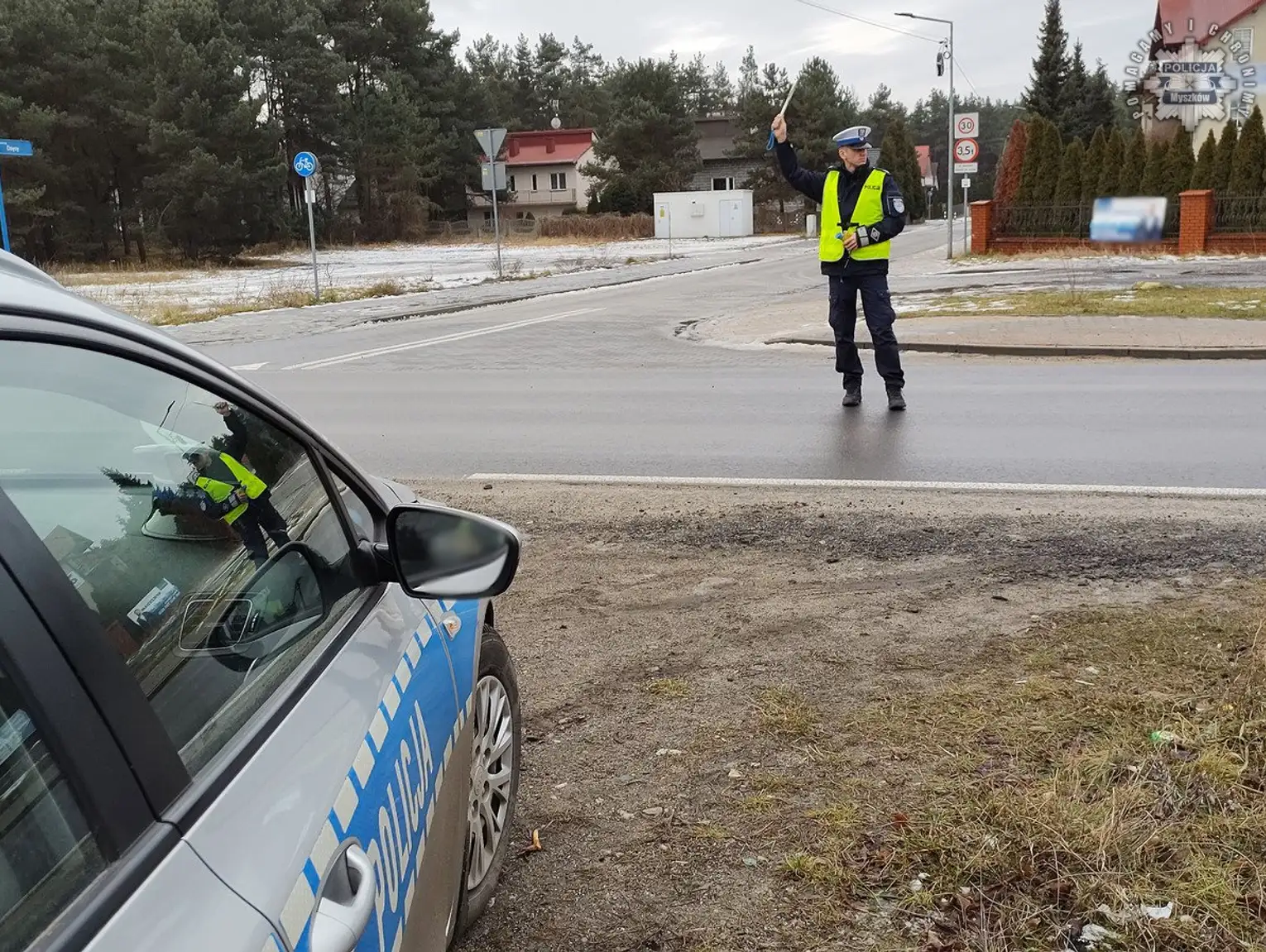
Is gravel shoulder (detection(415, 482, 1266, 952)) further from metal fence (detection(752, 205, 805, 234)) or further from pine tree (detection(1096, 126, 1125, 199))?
metal fence (detection(752, 205, 805, 234))

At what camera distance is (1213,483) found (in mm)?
6801

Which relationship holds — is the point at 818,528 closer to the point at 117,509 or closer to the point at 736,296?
the point at 117,509

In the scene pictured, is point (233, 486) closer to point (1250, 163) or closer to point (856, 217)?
point (856, 217)

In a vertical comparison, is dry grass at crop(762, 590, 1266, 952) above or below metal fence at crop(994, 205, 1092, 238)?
below

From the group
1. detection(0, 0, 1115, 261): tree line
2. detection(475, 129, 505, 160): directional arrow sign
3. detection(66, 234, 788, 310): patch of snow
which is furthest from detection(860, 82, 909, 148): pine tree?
detection(475, 129, 505, 160): directional arrow sign

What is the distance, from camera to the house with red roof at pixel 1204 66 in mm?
36906

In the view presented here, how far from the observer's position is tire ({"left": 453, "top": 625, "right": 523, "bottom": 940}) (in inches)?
105

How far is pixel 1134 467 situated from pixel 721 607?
11.7ft

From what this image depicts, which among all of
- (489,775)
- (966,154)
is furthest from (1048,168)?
(489,775)

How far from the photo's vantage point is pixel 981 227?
3291 centimetres

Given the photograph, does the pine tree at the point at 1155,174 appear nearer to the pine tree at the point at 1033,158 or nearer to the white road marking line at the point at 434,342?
the pine tree at the point at 1033,158

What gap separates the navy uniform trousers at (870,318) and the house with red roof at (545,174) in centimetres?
7886

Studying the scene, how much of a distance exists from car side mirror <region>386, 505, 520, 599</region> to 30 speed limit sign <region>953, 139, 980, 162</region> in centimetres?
2806

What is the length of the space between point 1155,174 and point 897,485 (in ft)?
91.1
